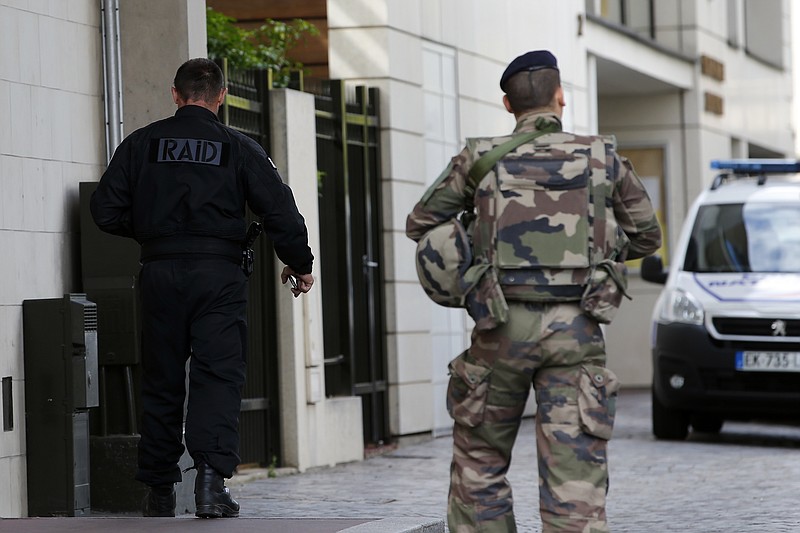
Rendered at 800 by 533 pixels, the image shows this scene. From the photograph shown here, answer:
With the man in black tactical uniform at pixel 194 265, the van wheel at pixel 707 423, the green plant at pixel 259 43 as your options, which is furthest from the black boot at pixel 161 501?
the van wheel at pixel 707 423

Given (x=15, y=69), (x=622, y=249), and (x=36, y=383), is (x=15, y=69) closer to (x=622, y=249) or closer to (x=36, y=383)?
(x=36, y=383)

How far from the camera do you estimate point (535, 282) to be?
5430 mm

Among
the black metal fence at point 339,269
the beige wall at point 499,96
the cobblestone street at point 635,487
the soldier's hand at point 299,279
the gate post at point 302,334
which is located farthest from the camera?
the beige wall at point 499,96

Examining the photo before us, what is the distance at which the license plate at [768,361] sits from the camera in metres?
12.6

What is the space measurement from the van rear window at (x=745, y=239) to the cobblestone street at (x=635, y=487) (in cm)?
140

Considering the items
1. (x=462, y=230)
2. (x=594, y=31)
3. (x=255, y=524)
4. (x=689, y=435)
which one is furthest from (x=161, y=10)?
(x=594, y=31)

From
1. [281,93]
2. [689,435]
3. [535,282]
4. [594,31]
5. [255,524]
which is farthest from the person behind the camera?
[594,31]

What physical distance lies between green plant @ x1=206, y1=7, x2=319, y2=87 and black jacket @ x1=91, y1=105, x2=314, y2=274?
4689 millimetres

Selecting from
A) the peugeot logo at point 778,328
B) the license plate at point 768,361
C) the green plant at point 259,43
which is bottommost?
the license plate at point 768,361

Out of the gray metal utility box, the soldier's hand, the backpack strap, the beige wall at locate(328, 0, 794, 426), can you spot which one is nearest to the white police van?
the beige wall at locate(328, 0, 794, 426)

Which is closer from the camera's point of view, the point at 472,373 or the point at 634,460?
the point at 472,373

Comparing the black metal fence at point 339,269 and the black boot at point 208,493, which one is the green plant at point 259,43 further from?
the black boot at point 208,493

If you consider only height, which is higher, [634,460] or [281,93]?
[281,93]

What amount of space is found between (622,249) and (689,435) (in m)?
8.98
